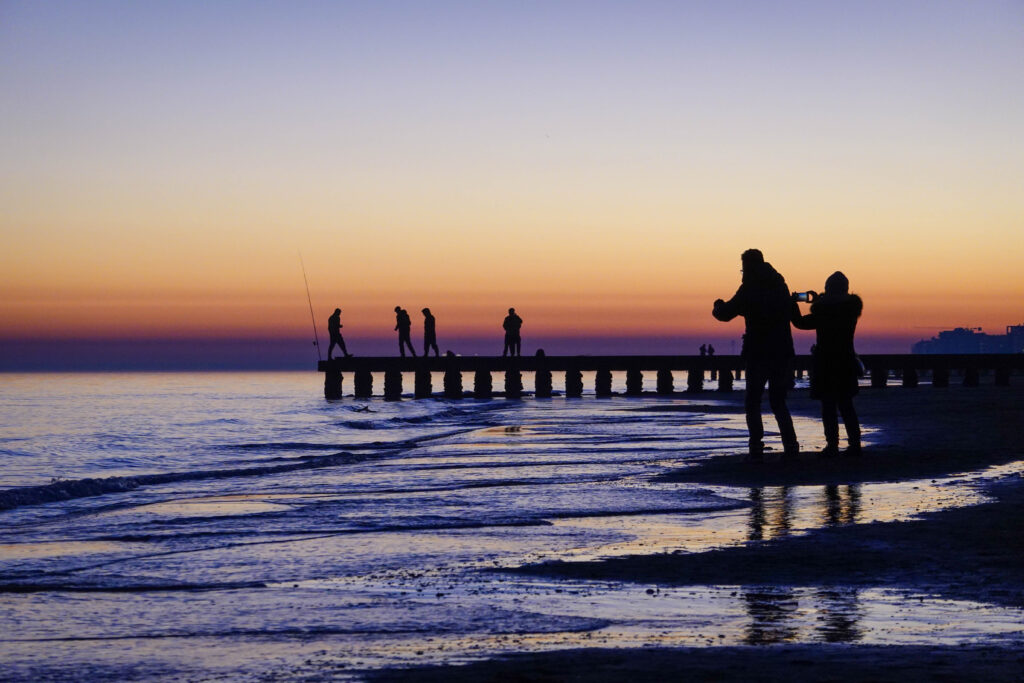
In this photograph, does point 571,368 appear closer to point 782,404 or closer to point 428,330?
point 428,330

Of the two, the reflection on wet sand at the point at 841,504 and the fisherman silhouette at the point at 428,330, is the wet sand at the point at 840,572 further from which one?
the fisherman silhouette at the point at 428,330

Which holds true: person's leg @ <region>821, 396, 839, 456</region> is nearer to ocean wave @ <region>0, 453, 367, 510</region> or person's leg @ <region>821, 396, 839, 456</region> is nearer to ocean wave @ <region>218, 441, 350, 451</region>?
ocean wave @ <region>0, 453, 367, 510</region>

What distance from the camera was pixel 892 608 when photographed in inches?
175

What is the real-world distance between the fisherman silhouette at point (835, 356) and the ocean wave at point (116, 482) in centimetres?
575

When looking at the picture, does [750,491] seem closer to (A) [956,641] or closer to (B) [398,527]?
(B) [398,527]

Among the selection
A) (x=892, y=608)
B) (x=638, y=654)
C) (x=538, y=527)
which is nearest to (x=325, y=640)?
(x=638, y=654)

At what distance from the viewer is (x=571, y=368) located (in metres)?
43.2

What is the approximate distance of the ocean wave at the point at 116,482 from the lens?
10.3 meters

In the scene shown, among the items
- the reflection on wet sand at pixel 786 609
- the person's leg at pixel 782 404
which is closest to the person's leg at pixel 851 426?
the person's leg at pixel 782 404

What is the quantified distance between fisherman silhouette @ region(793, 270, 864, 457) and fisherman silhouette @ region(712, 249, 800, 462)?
0.94ft

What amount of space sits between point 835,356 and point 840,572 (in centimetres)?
590

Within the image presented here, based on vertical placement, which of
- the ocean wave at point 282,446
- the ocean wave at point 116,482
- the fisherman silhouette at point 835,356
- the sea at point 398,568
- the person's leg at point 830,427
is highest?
the fisherman silhouette at point 835,356

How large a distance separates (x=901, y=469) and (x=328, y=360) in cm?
3294

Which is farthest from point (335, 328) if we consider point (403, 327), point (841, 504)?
point (841, 504)
